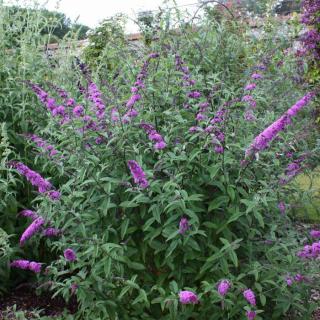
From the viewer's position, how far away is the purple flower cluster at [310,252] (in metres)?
2.79

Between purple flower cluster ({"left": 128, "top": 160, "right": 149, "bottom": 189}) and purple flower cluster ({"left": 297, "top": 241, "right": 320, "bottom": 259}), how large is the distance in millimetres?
907

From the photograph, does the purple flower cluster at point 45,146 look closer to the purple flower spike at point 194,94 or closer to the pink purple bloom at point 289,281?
the purple flower spike at point 194,94

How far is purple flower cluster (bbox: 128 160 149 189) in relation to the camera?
2.61 m

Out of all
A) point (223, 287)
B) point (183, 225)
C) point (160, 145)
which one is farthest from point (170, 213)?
point (223, 287)

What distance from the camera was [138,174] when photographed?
267cm

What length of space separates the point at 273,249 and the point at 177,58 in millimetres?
1350

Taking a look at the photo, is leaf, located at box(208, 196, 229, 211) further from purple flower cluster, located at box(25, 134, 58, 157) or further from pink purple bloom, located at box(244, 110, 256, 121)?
purple flower cluster, located at box(25, 134, 58, 157)

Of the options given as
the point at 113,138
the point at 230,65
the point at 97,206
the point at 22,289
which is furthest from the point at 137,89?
the point at 22,289

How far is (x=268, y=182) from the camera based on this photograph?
3.15 m

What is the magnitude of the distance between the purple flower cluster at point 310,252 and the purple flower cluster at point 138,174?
0.91 m

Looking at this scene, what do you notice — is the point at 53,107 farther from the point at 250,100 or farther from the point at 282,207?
the point at 282,207

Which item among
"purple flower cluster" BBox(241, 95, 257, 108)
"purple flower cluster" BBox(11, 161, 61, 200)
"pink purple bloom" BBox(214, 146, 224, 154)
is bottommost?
"purple flower cluster" BBox(11, 161, 61, 200)

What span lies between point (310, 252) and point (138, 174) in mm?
1064

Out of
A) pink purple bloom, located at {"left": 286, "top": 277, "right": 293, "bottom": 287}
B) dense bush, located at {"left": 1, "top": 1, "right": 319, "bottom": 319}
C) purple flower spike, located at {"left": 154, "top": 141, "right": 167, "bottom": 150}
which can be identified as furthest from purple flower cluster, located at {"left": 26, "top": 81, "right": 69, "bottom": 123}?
pink purple bloom, located at {"left": 286, "top": 277, "right": 293, "bottom": 287}
